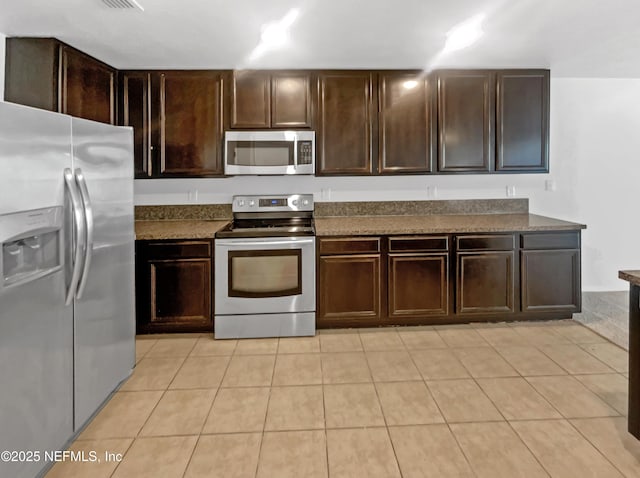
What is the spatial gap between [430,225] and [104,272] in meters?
2.51

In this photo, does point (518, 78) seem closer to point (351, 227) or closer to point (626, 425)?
point (351, 227)

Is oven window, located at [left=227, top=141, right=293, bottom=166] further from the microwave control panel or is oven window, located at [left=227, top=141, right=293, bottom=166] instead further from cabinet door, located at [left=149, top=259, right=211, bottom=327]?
cabinet door, located at [left=149, top=259, right=211, bottom=327]

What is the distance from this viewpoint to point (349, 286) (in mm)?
3592

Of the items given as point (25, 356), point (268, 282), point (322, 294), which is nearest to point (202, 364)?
point (268, 282)

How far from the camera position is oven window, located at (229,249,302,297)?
3477 mm

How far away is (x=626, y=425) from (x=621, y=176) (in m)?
3.18

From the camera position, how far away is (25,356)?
1.65 meters

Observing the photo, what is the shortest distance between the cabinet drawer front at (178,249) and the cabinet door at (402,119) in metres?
1.68

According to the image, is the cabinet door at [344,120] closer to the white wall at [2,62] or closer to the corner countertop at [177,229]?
the corner countertop at [177,229]

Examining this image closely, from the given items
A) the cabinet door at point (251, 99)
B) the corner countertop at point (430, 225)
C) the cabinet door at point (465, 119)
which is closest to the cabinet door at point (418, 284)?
the corner countertop at point (430, 225)

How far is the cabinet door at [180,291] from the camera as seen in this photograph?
3.47 m

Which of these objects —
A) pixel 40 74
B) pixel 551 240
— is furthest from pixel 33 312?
pixel 551 240

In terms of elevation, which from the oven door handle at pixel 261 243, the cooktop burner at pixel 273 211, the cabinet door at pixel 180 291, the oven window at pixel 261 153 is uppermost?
the oven window at pixel 261 153

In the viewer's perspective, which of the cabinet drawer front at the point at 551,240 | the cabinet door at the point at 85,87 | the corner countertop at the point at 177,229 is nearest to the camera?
the cabinet door at the point at 85,87
